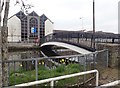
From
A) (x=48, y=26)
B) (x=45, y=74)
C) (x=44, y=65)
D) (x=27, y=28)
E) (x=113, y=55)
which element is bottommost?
(x=45, y=74)

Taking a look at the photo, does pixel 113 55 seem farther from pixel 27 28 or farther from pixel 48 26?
pixel 48 26

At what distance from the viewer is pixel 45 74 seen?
9086mm

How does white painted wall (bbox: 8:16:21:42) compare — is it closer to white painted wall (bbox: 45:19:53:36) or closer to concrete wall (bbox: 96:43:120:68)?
white painted wall (bbox: 45:19:53:36)

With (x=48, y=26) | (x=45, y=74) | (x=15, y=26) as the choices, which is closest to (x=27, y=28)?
(x=15, y=26)

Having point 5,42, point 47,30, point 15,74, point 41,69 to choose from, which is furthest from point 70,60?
point 47,30

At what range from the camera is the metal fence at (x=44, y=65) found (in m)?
8.37

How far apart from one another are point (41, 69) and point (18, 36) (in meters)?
57.9

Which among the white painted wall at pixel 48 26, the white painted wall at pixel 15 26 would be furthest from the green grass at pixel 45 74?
the white painted wall at pixel 48 26

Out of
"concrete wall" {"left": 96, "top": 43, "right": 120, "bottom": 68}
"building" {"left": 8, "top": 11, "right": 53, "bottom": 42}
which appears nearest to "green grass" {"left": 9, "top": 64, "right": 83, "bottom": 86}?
"concrete wall" {"left": 96, "top": 43, "right": 120, "bottom": 68}

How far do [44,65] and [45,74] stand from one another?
1.05 meters

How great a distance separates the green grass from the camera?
27.2 feet

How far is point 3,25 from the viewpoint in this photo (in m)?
7.05

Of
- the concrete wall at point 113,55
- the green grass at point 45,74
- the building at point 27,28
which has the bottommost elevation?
the green grass at point 45,74

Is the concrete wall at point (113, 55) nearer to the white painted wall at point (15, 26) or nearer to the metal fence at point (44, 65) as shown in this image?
the metal fence at point (44, 65)
